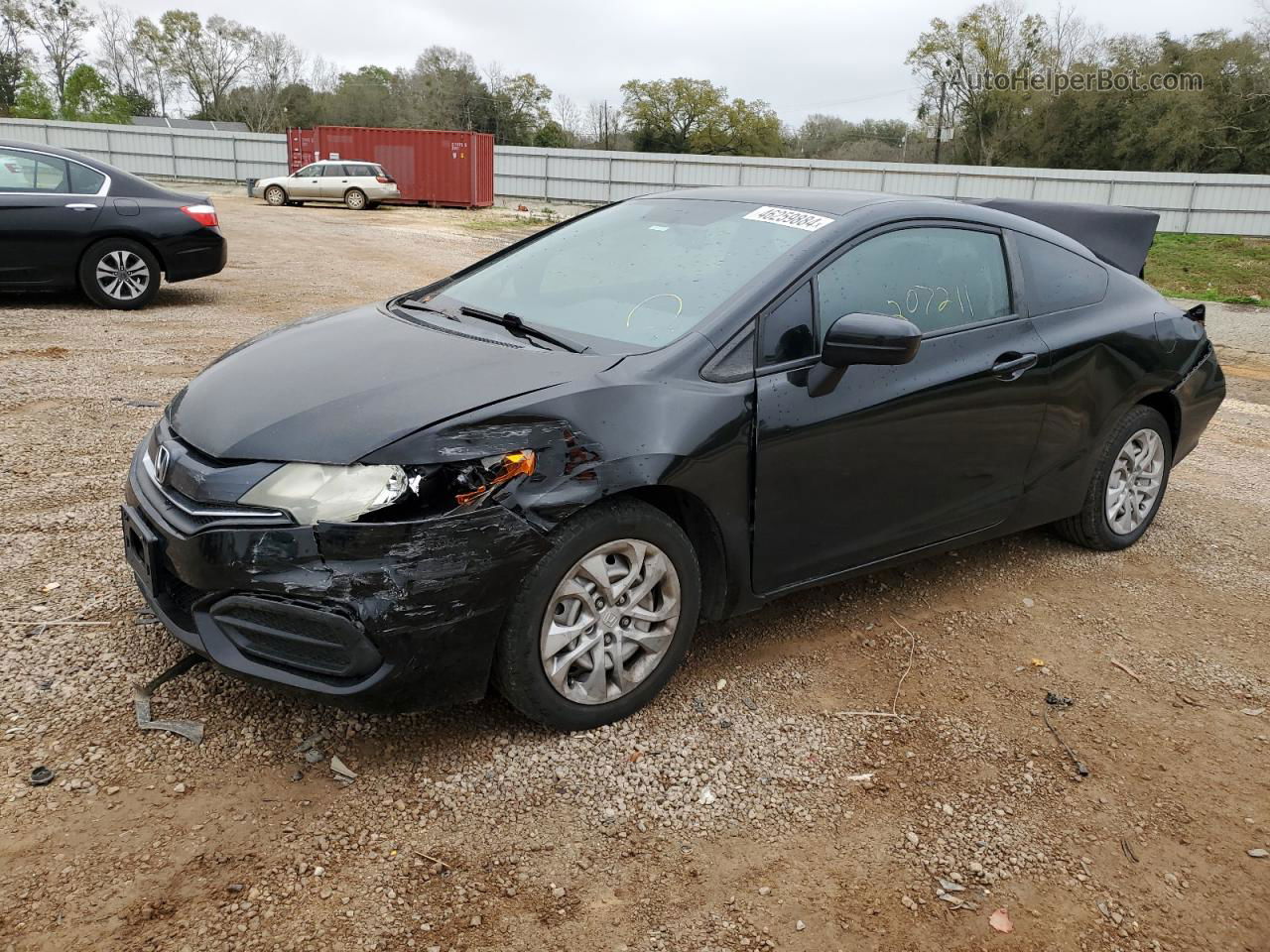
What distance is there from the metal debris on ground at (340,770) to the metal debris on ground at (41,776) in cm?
71

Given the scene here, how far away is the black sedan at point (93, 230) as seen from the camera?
8.91m

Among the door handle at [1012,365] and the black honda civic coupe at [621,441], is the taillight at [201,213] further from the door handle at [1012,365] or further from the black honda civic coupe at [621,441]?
the door handle at [1012,365]

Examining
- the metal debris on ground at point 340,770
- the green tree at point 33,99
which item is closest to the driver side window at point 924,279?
the metal debris on ground at point 340,770

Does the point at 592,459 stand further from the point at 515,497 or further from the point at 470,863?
the point at 470,863

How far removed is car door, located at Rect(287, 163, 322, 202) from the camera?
28.6 metres

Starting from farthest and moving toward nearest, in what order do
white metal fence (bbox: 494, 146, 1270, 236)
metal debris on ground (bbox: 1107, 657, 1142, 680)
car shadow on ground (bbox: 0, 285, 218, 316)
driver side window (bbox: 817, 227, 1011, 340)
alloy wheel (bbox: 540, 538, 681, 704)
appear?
white metal fence (bbox: 494, 146, 1270, 236)
car shadow on ground (bbox: 0, 285, 218, 316)
metal debris on ground (bbox: 1107, 657, 1142, 680)
driver side window (bbox: 817, 227, 1011, 340)
alloy wheel (bbox: 540, 538, 681, 704)

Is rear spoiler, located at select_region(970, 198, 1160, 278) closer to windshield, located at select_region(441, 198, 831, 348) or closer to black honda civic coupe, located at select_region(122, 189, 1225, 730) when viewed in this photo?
black honda civic coupe, located at select_region(122, 189, 1225, 730)

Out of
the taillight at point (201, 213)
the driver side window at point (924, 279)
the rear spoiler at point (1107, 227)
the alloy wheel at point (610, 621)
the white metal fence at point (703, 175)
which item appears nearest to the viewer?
the alloy wheel at point (610, 621)

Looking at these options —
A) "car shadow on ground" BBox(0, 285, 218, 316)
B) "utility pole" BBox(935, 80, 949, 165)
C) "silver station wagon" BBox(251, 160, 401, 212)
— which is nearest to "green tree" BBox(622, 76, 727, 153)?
"utility pole" BBox(935, 80, 949, 165)

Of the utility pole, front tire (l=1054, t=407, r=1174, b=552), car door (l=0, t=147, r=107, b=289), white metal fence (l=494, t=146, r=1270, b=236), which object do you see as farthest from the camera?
the utility pole

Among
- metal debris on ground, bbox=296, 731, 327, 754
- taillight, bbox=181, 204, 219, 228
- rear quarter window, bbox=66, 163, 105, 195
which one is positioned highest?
rear quarter window, bbox=66, 163, 105, 195

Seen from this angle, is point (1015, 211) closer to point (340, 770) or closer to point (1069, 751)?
point (1069, 751)

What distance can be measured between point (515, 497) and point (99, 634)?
171 centimetres

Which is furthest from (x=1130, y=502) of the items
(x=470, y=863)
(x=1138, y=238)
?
(x=470, y=863)
